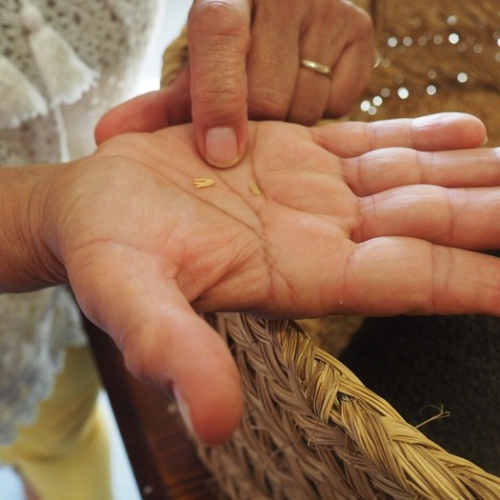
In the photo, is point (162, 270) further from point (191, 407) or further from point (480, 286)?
point (480, 286)

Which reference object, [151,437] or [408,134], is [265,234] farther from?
[151,437]

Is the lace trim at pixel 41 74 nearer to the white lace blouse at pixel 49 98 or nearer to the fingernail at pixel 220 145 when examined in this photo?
the white lace blouse at pixel 49 98

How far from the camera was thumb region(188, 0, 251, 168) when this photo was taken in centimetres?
46

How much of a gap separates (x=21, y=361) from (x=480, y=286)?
0.46 meters

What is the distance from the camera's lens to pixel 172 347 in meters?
0.28

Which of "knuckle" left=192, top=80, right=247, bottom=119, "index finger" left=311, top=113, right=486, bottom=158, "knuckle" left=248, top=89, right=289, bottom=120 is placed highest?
"knuckle" left=192, top=80, right=247, bottom=119

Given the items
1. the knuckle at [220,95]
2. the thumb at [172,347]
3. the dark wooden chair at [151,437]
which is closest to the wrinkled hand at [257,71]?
the knuckle at [220,95]

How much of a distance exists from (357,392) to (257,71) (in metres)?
0.32

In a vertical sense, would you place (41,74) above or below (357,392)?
above

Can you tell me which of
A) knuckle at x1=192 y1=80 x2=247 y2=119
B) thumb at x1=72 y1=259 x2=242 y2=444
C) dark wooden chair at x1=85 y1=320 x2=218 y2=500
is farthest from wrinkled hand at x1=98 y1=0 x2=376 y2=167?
dark wooden chair at x1=85 y1=320 x2=218 y2=500

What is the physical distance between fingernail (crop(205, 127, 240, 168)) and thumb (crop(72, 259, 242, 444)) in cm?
16

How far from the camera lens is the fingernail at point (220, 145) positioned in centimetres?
46

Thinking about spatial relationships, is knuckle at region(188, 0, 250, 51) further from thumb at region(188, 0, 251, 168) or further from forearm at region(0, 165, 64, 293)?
forearm at region(0, 165, 64, 293)

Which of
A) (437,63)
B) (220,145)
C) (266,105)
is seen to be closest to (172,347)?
(220,145)
